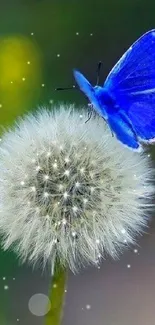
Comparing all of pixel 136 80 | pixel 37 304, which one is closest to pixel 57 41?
pixel 37 304

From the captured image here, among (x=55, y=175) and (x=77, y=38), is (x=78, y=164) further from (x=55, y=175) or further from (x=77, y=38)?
(x=77, y=38)

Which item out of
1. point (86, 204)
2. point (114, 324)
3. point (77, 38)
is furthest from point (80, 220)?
point (77, 38)

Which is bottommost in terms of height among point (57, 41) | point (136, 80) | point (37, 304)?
point (37, 304)

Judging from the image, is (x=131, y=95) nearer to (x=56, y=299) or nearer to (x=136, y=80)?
(x=136, y=80)

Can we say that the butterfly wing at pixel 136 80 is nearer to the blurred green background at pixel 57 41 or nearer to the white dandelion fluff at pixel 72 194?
the white dandelion fluff at pixel 72 194

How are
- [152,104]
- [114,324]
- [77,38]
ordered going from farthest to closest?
[77,38], [114,324], [152,104]

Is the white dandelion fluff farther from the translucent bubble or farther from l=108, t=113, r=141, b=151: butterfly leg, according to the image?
the translucent bubble

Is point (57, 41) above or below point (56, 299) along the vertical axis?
above
